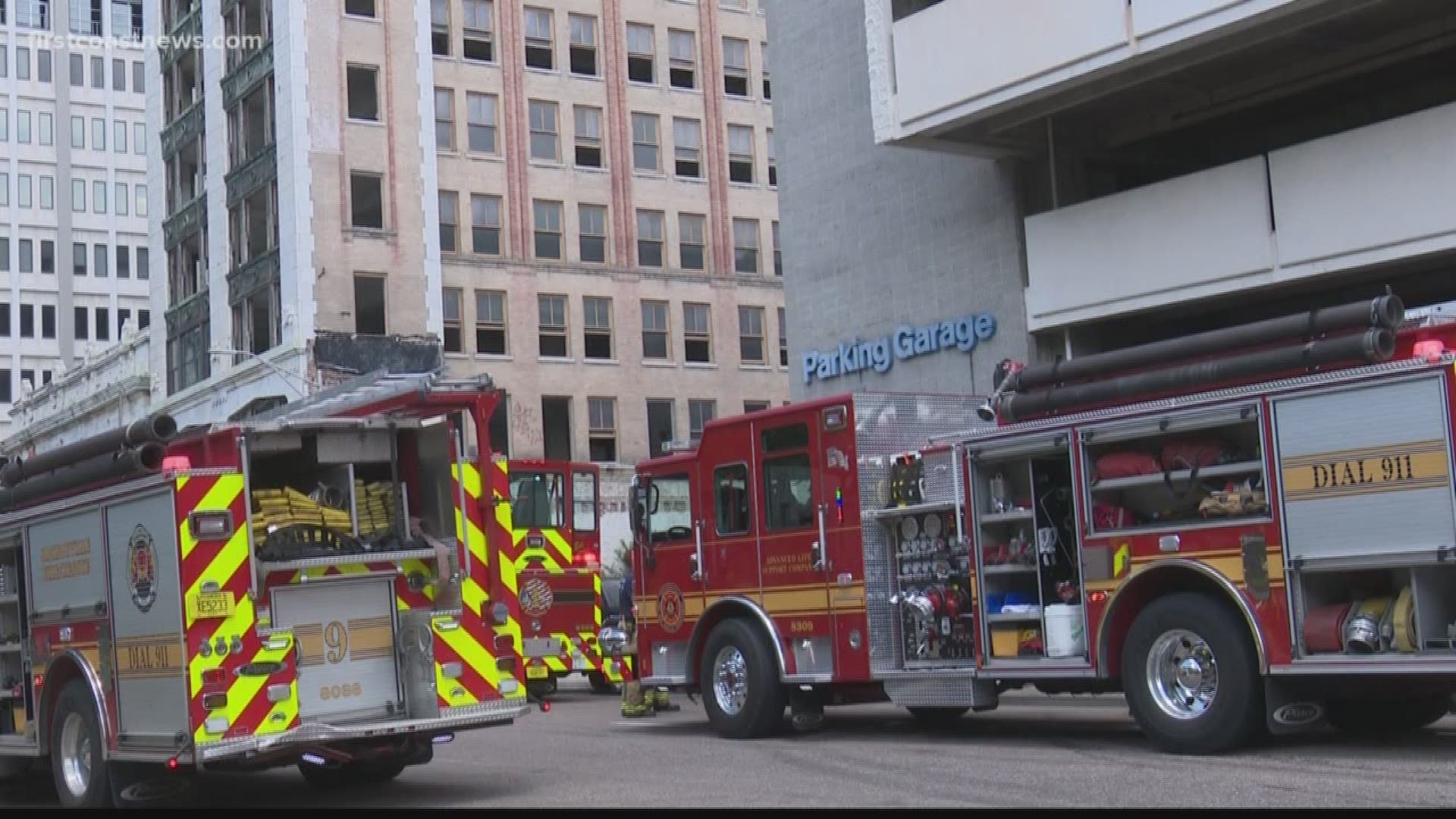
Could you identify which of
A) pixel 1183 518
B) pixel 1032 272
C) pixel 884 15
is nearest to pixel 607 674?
pixel 1032 272

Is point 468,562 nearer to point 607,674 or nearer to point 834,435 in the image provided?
point 834,435

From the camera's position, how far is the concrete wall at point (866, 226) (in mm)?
23953

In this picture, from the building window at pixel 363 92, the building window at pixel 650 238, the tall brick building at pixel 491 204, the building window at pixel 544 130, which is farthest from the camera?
the building window at pixel 650 238

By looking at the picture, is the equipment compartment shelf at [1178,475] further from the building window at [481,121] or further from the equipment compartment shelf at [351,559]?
the building window at [481,121]

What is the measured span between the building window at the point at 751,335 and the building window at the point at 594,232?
5.28 metres

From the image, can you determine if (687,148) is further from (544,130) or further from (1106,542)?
(1106,542)

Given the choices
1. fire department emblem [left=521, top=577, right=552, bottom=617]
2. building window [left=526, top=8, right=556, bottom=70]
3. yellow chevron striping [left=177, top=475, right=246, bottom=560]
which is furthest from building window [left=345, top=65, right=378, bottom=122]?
yellow chevron striping [left=177, top=475, right=246, bottom=560]

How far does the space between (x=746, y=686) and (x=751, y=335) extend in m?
40.1

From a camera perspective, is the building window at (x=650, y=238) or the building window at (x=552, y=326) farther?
the building window at (x=650, y=238)

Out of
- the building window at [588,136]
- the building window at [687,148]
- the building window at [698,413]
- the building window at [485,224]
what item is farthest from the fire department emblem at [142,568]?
the building window at [687,148]

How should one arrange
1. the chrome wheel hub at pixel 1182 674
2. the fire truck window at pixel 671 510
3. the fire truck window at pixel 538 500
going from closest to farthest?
the chrome wheel hub at pixel 1182 674 → the fire truck window at pixel 671 510 → the fire truck window at pixel 538 500

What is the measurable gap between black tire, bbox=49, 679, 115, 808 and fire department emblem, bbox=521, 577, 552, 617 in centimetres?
1115

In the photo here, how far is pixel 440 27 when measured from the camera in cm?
5012

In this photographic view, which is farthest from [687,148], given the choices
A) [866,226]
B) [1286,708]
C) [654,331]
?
[1286,708]
